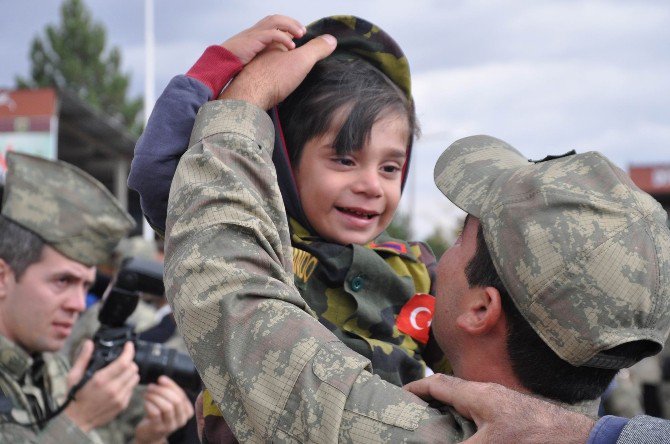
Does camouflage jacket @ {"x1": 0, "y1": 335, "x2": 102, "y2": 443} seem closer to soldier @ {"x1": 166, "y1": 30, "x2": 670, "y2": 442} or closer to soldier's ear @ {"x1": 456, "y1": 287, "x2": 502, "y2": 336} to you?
soldier @ {"x1": 166, "y1": 30, "x2": 670, "y2": 442}

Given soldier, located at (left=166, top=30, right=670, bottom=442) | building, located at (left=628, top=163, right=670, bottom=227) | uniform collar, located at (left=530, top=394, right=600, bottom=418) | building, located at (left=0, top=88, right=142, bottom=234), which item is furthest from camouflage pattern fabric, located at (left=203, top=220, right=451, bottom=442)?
building, located at (left=628, top=163, right=670, bottom=227)

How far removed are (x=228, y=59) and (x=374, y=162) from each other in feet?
1.98

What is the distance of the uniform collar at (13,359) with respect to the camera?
131 inches

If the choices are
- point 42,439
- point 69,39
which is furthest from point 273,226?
point 69,39

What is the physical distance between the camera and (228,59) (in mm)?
2047

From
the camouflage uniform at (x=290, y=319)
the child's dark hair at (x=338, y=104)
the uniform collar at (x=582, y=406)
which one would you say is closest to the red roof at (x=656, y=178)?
the child's dark hair at (x=338, y=104)

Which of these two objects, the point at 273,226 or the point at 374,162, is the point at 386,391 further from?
the point at 374,162

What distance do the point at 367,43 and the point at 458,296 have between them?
94 cm

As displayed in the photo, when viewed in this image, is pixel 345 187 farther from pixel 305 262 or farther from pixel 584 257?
pixel 584 257

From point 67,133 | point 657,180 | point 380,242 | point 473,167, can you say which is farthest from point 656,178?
point 473,167

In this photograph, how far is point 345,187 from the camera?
2404 millimetres

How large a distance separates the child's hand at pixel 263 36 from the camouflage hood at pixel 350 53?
0.67 ft

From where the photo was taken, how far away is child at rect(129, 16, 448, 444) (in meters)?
2.29

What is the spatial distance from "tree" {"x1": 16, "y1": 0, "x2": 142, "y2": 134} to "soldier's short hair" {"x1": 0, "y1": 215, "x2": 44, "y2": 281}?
37.5 metres
